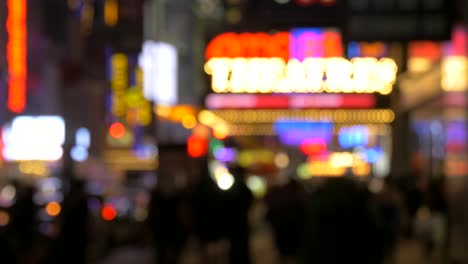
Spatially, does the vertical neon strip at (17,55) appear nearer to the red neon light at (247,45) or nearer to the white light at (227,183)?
the red neon light at (247,45)

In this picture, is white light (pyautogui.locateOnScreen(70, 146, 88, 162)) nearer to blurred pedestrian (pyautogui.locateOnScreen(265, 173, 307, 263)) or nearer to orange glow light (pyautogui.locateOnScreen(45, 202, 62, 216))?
orange glow light (pyautogui.locateOnScreen(45, 202, 62, 216))

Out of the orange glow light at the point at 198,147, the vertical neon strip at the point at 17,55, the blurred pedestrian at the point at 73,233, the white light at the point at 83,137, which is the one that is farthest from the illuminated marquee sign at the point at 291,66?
the blurred pedestrian at the point at 73,233

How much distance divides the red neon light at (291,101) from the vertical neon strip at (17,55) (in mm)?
3805

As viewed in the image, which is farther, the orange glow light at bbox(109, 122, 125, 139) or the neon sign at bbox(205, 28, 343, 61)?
the orange glow light at bbox(109, 122, 125, 139)

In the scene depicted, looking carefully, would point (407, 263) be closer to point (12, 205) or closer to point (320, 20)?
point (320, 20)

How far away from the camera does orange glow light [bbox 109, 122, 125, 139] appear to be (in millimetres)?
30406

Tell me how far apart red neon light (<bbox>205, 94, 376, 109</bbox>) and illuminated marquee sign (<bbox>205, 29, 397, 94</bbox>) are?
235 millimetres

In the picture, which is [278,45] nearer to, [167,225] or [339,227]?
[167,225]

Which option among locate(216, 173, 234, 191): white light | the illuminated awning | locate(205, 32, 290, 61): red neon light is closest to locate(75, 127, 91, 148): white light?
the illuminated awning

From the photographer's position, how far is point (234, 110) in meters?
22.3

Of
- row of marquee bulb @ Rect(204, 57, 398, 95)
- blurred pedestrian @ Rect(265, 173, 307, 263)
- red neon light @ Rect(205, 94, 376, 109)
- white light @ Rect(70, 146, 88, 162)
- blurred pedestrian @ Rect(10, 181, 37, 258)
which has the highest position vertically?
row of marquee bulb @ Rect(204, 57, 398, 95)

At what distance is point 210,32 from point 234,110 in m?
2.47

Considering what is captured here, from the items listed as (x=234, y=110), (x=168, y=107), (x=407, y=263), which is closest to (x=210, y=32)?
(x=234, y=110)

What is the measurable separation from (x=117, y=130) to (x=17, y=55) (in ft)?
39.0
